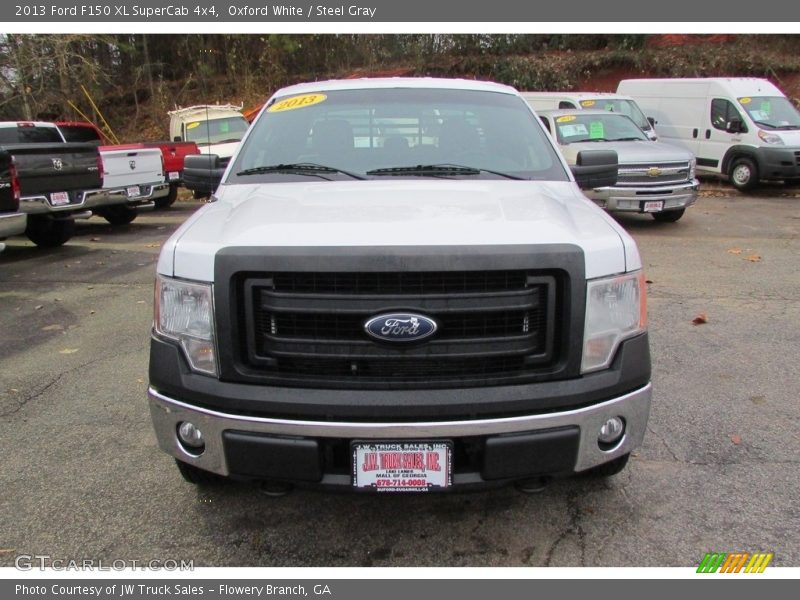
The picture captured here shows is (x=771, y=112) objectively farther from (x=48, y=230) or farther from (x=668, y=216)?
(x=48, y=230)

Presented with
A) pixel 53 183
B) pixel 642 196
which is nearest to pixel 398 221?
pixel 642 196

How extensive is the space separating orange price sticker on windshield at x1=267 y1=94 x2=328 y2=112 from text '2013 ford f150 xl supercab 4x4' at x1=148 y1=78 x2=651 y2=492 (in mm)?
1612

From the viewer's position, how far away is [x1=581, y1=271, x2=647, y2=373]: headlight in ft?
7.73

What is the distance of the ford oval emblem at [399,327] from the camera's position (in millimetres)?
2268

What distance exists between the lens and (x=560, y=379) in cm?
236

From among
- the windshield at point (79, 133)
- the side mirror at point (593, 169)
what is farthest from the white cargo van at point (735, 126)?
the windshield at point (79, 133)

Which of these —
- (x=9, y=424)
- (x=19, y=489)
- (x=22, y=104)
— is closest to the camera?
(x=19, y=489)

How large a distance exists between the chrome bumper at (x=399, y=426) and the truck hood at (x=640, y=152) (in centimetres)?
784

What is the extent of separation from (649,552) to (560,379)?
88 centimetres

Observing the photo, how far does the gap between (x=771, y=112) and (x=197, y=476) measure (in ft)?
48.6

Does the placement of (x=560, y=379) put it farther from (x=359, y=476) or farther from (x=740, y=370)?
(x=740, y=370)

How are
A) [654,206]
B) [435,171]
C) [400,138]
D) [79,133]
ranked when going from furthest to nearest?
[79,133]
[654,206]
[400,138]
[435,171]

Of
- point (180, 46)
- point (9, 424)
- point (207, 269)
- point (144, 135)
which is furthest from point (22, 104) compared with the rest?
point (207, 269)

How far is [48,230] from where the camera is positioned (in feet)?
30.9
